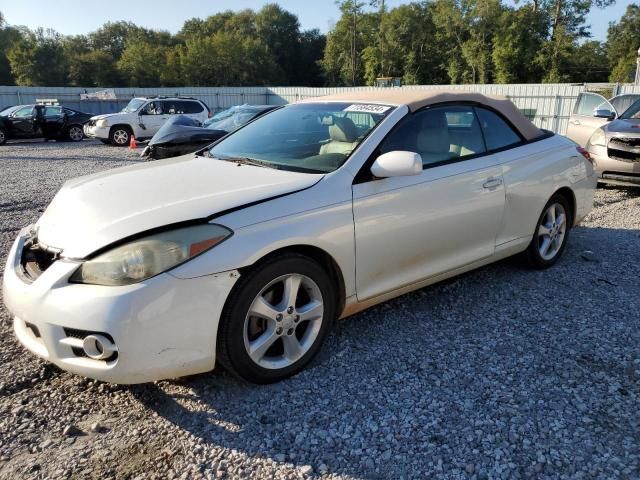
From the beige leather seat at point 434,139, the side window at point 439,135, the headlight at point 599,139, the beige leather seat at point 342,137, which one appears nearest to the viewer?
the beige leather seat at point 342,137

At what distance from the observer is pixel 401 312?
12.6 ft

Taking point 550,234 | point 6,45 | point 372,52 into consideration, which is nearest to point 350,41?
point 372,52

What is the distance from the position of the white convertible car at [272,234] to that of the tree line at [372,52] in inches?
2140

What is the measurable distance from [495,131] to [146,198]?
Answer: 2.74 metres

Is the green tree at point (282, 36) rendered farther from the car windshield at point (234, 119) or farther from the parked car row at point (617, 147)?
the parked car row at point (617, 147)

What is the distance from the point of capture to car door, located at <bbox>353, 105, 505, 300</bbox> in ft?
10.4

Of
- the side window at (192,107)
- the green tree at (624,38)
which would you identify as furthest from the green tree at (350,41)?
the side window at (192,107)

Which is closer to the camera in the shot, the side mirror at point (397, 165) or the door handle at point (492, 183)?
the side mirror at point (397, 165)

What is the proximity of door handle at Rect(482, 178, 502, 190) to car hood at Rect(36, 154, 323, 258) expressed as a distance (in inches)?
56.6

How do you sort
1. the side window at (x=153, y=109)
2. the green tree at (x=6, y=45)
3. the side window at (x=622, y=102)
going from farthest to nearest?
the green tree at (x=6, y=45) → the side window at (x=153, y=109) → the side window at (x=622, y=102)

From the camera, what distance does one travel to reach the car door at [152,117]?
19.0m

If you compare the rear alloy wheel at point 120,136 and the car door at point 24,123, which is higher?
the car door at point 24,123

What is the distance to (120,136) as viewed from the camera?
61.9 feet

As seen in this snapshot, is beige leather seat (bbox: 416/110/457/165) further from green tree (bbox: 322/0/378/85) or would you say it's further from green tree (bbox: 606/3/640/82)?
green tree (bbox: 322/0/378/85)
